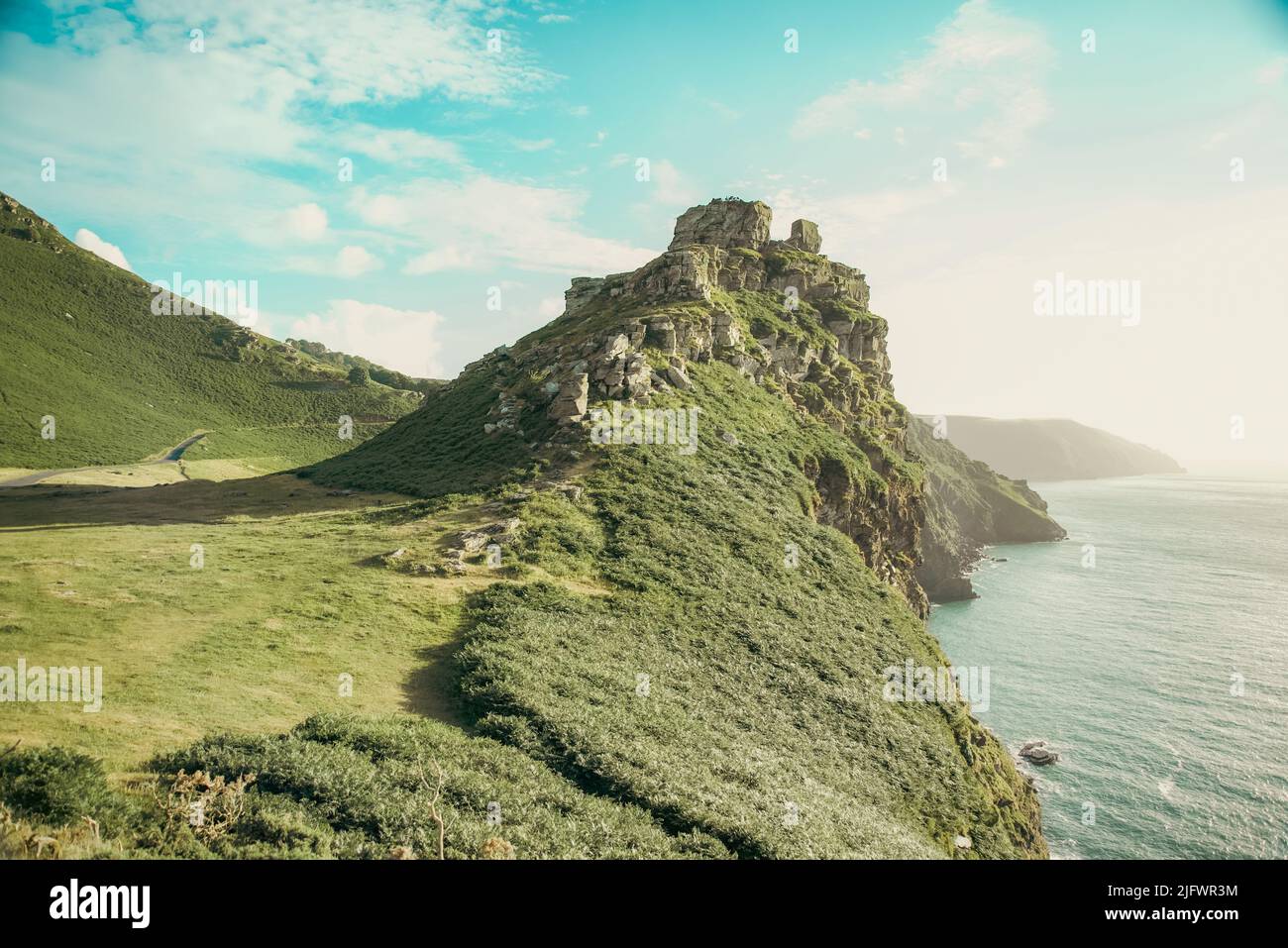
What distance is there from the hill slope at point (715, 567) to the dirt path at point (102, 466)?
134 ft

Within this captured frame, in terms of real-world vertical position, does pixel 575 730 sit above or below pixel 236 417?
below

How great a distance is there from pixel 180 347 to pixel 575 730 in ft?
529

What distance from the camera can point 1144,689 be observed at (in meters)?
59.2

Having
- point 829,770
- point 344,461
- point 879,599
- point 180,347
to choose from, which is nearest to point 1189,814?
point 879,599

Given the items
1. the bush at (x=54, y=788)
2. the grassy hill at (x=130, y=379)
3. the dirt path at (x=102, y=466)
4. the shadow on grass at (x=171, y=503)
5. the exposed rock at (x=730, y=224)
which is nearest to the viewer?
the bush at (x=54, y=788)

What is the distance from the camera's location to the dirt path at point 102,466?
67.3 metres

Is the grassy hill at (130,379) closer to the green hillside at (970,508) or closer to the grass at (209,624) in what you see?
the grass at (209,624)

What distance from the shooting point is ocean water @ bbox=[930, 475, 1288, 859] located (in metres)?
40.4

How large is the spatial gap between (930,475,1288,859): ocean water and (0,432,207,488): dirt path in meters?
94.7

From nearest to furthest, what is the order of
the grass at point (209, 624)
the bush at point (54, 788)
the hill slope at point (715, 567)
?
1. the bush at point (54, 788)
2. the grass at point (209, 624)
3. the hill slope at point (715, 567)

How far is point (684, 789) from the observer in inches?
670

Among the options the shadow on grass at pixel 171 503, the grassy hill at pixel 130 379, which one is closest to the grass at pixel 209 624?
the shadow on grass at pixel 171 503
